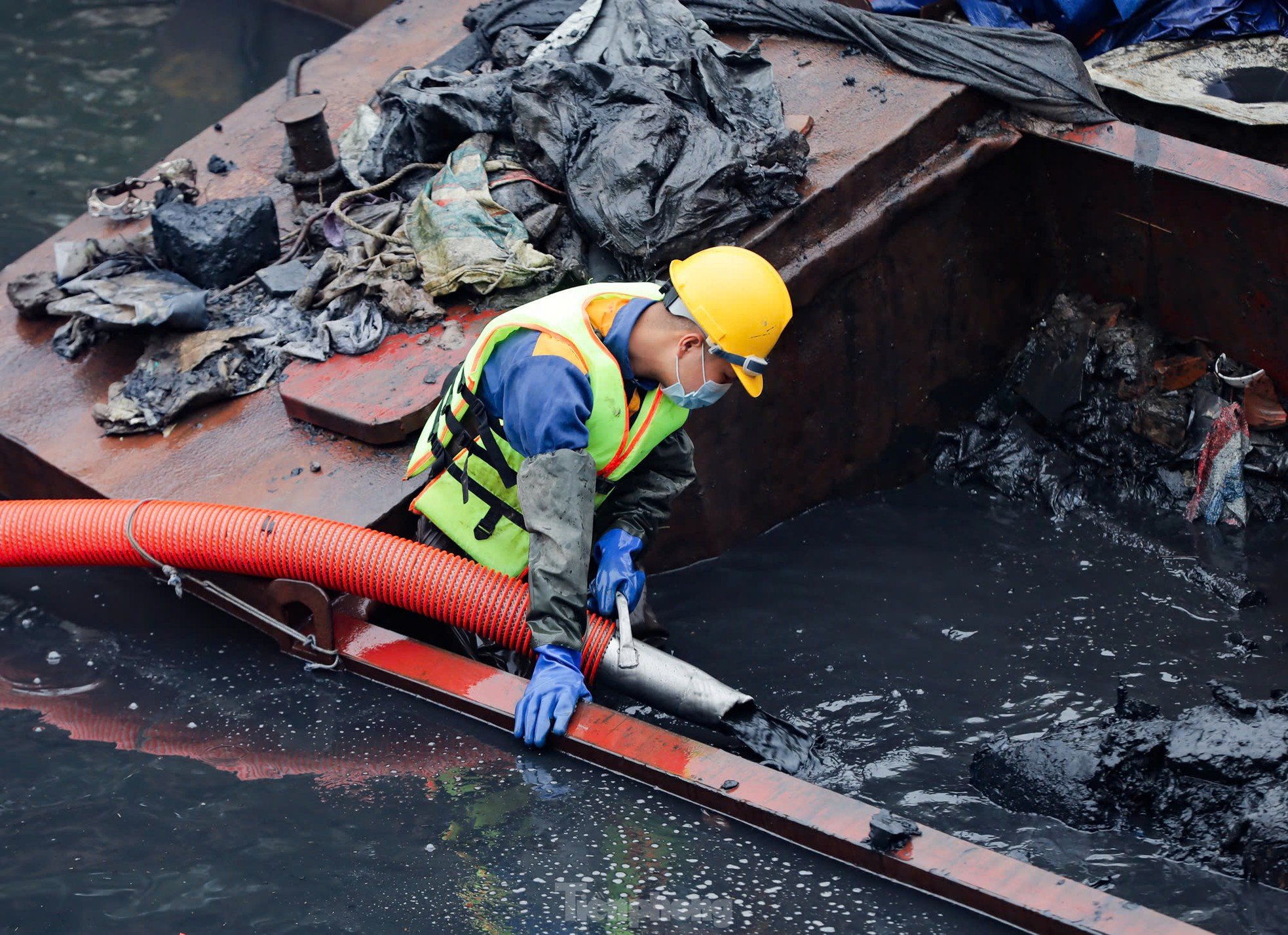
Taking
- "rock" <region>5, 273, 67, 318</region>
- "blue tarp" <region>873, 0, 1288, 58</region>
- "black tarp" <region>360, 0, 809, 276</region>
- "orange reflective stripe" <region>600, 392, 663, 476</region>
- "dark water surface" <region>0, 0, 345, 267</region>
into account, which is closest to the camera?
"orange reflective stripe" <region>600, 392, 663, 476</region>

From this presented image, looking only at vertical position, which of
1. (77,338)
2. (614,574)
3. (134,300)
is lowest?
(614,574)

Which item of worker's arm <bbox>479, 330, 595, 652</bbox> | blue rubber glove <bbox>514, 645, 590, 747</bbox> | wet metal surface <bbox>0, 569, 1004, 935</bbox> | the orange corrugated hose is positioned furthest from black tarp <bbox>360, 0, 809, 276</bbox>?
wet metal surface <bbox>0, 569, 1004, 935</bbox>

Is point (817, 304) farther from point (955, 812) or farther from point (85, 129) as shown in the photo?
point (85, 129)

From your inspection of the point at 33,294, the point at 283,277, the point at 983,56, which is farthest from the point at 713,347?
the point at 33,294

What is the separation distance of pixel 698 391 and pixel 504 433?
543 millimetres

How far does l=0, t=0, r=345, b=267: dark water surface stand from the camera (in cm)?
751

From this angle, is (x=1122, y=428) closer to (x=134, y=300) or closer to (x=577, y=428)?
(x=577, y=428)

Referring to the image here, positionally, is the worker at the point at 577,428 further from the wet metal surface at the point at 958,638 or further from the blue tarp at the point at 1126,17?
the blue tarp at the point at 1126,17

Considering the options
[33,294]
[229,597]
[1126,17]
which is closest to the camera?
[229,597]

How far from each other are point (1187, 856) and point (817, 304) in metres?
2.43

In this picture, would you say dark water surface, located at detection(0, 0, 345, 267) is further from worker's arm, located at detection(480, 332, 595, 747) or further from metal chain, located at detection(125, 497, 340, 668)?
worker's arm, located at detection(480, 332, 595, 747)

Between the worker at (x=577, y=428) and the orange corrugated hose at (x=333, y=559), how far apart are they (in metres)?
0.13

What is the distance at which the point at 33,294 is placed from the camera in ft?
15.2

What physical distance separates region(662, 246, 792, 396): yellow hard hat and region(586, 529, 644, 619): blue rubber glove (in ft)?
2.00
